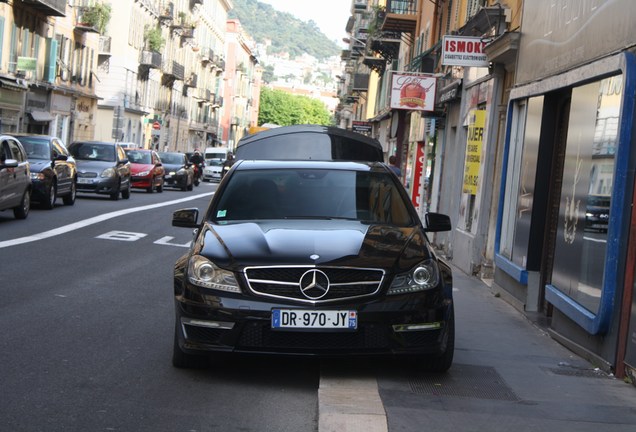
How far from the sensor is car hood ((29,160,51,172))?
81.1 feet

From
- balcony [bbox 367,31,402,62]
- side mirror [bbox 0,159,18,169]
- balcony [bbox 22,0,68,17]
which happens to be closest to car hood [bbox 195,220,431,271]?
side mirror [bbox 0,159,18,169]

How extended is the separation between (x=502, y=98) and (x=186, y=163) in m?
34.3

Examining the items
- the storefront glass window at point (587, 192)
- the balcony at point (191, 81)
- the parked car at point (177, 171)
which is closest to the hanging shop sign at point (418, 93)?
the storefront glass window at point (587, 192)

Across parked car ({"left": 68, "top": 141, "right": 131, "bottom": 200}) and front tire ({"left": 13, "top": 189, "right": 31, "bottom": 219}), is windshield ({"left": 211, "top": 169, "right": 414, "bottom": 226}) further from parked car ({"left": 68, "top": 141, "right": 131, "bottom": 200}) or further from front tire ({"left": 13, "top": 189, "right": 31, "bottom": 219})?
parked car ({"left": 68, "top": 141, "right": 131, "bottom": 200})

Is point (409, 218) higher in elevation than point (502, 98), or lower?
lower

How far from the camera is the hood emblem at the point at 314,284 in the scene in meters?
7.10

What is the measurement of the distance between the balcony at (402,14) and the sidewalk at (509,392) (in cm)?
3044

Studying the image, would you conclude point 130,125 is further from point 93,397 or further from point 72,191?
point 93,397

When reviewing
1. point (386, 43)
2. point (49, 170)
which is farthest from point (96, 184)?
point (386, 43)

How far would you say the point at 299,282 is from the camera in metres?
7.11

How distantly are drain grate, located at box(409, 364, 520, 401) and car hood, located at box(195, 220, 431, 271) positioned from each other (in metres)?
0.81

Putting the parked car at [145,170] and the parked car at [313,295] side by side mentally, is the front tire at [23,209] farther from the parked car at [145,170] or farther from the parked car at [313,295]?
the parked car at [145,170]

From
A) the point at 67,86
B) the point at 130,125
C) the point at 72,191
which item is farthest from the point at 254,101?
the point at 72,191

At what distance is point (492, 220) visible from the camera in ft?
57.8
